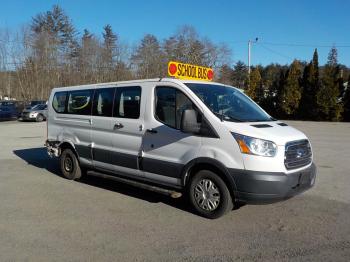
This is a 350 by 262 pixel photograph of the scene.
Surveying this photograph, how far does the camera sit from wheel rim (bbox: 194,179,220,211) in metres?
5.46

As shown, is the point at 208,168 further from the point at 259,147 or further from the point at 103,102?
the point at 103,102

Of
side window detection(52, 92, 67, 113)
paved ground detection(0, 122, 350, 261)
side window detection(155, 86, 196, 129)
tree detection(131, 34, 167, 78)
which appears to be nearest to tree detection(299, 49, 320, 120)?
tree detection(131, 34, 167, 78)

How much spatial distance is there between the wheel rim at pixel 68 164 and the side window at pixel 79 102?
3.43 ft

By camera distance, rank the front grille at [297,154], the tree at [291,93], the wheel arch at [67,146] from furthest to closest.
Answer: the tree at [291,93] → the wheel arch at [67,146] → the front grille at [297,154]

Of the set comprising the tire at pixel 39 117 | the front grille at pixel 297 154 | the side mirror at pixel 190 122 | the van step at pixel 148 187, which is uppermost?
the side mirror at pixel 190 122

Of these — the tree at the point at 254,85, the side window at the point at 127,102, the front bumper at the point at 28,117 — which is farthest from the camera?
the tree at the point at 254,85

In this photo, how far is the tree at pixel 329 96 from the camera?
27.3 metres

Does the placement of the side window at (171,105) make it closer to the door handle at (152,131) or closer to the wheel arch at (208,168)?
the door handle at (152,131)

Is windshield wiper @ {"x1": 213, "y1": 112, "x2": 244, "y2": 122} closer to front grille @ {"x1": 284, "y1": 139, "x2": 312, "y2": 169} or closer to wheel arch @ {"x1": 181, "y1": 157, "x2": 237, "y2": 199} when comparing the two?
wheel arch @ {"x1": 181, "y1": 157, "x2": 237, "y2": 199}

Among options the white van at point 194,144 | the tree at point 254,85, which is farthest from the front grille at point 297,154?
the tree at point 254,85

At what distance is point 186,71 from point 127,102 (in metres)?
1.21

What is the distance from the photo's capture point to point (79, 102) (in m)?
7.93

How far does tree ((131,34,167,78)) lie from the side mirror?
41.8 m

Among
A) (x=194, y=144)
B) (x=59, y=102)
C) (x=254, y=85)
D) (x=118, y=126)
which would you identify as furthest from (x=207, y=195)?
(x=254, y=85)
